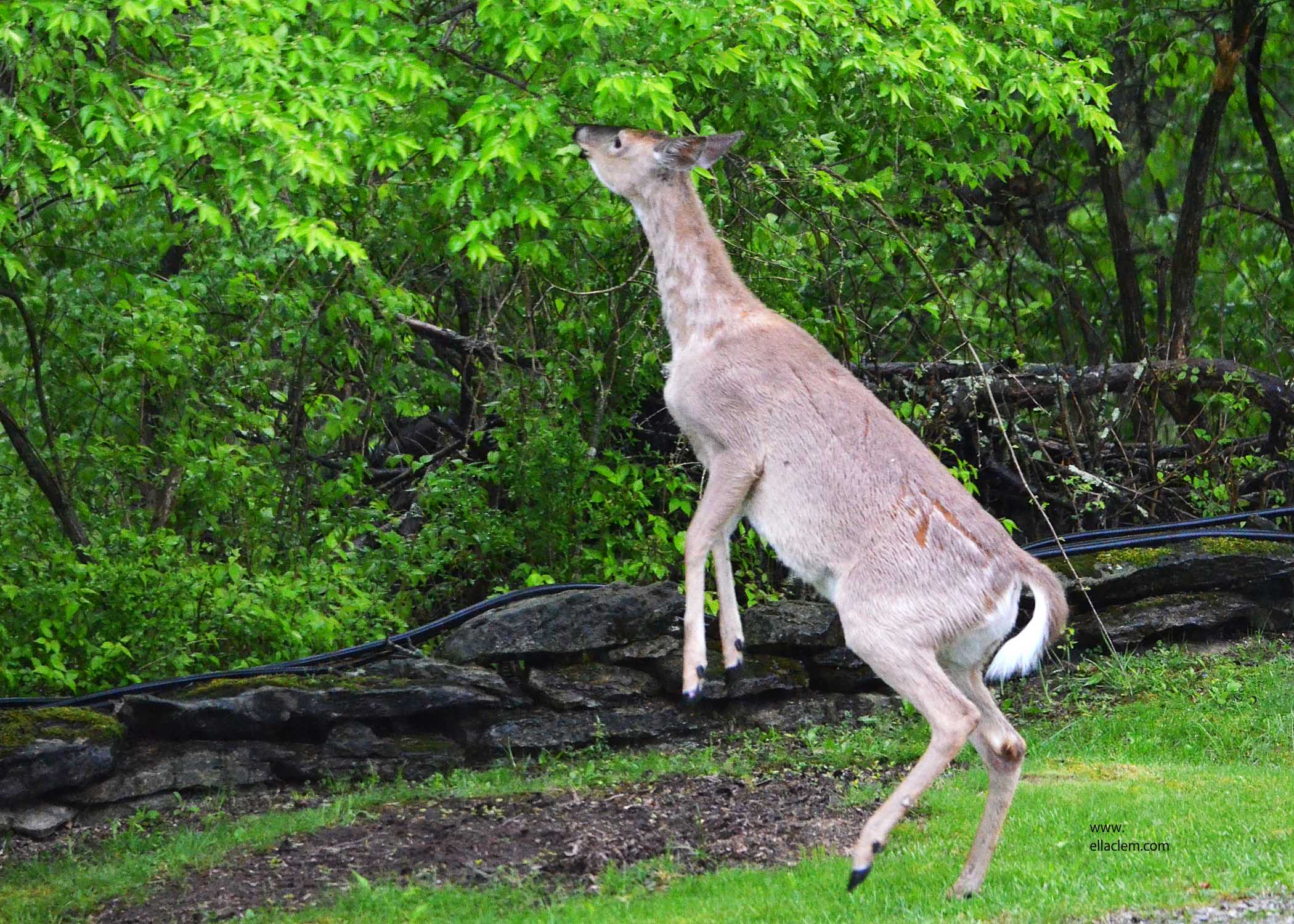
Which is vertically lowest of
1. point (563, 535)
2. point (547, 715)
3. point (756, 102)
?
point (547, 715)

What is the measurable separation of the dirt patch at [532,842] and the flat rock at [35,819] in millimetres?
1291

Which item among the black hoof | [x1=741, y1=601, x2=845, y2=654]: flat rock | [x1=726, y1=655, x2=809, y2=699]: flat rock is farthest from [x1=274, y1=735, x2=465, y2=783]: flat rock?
the black hoof

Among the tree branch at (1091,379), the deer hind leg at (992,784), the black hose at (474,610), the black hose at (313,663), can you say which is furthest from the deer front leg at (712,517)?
the tree branch at (1091,379)

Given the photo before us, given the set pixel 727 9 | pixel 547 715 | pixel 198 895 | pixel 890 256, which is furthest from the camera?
pixel 890 256

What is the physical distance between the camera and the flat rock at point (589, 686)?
8.73m

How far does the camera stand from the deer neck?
20.5 ft

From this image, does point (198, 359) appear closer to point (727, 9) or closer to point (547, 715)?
point (547, 715)

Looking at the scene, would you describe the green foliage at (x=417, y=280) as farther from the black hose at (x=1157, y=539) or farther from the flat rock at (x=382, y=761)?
the black hose at (x=1157, y=539)

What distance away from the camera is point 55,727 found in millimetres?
7559

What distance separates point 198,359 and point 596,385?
105 inches

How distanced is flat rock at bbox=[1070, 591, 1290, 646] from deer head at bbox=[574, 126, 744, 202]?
4.97 metres

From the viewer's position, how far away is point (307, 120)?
583cm

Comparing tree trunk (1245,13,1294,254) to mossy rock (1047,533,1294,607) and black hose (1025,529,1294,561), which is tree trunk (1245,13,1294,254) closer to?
black hose (1025,529,1294,561)

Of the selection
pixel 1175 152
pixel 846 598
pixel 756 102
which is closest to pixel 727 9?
pixel 756 102
